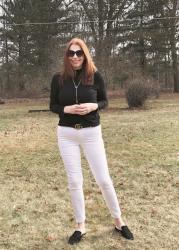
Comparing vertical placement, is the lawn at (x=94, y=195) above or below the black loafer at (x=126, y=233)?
below

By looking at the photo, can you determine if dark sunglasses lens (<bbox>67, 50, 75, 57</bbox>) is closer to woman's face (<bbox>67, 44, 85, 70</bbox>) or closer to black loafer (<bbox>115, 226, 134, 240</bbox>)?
woman's face (<bbox>67, 44, 85, 70</bbox>)

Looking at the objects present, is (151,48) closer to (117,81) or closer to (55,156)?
(117,81)

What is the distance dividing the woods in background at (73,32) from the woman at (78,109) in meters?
27.7

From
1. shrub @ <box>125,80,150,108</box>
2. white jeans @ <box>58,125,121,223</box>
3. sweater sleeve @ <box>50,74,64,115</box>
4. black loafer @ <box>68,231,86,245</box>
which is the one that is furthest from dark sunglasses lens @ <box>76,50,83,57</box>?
shrub @ <box>125,80,150,108</box>

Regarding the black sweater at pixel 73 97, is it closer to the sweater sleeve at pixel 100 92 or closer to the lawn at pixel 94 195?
the sweater sleeve at pixel 100 92

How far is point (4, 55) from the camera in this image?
113 feet

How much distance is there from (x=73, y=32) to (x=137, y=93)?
13.5m

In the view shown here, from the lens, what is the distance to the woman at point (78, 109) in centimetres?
420

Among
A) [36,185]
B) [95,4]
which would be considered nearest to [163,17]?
[95,4]

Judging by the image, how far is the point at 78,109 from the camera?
13.4 feet

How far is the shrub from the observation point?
19559 millimetres

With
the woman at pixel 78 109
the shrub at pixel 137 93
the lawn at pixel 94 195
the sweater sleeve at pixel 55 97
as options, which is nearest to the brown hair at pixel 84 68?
the woman at pixel 78 109

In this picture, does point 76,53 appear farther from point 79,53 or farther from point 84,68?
point 84,68

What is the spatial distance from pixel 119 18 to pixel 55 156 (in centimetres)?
2682
